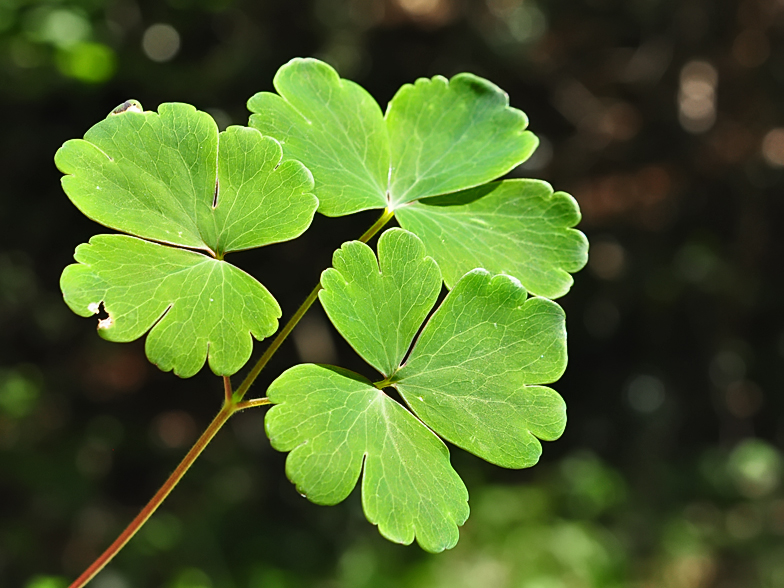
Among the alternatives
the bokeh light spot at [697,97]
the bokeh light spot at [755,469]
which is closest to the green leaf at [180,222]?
the bokeh light spot at [697,97]

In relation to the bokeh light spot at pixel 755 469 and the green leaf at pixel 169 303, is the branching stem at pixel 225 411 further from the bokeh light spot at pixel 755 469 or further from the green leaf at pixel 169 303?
the bokeh light spot at pixel 755 469

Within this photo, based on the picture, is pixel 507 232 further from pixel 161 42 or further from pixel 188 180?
pixel 161 42

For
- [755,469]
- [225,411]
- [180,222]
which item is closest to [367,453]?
[225,411]

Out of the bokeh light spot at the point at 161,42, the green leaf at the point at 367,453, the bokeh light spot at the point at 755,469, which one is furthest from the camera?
the bokeh light spot at the point at 755,469

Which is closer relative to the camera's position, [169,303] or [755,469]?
[169,303]

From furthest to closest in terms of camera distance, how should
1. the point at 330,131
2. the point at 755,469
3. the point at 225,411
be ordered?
the point at 755,469
the point at 330,131
the point at 225,411

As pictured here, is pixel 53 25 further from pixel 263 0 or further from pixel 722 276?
pixel 722 276

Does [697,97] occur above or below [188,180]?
below

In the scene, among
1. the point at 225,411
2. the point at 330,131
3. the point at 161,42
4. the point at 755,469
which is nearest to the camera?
the point at 225,411
